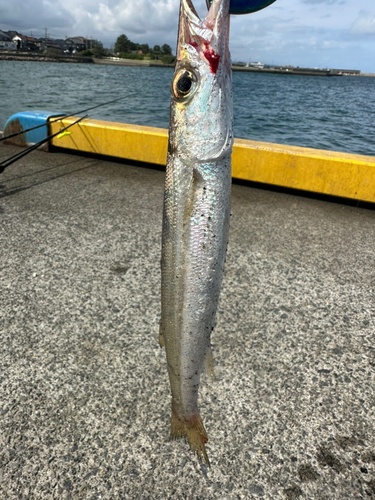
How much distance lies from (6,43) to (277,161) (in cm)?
14576

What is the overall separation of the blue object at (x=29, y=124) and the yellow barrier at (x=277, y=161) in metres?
0.93

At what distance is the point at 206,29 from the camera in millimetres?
1288

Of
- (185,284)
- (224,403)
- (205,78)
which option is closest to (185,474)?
(224,403)

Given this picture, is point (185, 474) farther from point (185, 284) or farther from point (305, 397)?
point (185, 284)

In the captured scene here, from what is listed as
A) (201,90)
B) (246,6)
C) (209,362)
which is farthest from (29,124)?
(209,362)

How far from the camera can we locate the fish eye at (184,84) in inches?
52.2

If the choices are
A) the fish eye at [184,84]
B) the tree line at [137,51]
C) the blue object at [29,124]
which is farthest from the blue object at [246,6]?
the tree line at [137,51]

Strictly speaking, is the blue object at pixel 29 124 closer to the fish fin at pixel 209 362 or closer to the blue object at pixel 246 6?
the blue object at pixel 246 6

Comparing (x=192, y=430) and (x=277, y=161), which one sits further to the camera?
(x=277, y=161)

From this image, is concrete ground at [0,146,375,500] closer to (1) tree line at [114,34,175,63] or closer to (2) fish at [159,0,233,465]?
(2) fish at [159,0,233,465]

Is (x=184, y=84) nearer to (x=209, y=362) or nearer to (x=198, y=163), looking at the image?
(x=198, y=163)

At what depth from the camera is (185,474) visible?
189cm

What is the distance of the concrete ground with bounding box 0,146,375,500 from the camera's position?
189 centimetres

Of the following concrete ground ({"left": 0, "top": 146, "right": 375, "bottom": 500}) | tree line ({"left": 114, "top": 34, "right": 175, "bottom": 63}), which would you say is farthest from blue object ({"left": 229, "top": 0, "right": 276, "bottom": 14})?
tree line ({"left": 114, "top": 34, "right": 175, "bottom": 63})
